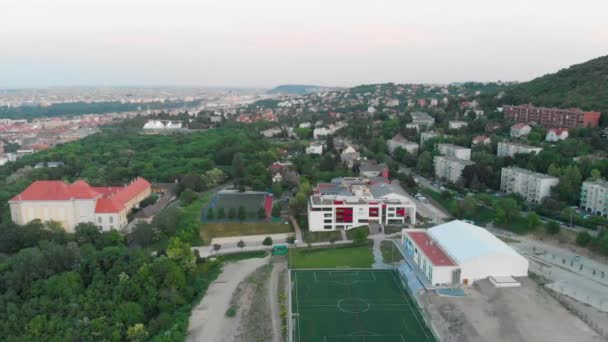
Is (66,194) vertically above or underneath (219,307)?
above

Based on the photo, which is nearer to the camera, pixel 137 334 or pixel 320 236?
pixel 137 334

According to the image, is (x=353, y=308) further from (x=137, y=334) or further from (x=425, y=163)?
(x=425, y=163)

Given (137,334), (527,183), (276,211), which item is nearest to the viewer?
(137,334)

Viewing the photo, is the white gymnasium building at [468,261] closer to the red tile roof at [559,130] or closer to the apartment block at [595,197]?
the apartment block at [595,197]

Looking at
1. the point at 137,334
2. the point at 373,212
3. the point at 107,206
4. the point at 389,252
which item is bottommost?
the point at 137,334

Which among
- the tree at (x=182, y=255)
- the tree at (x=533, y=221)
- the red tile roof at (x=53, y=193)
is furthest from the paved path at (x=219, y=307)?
the tree at (x=533, y=221)

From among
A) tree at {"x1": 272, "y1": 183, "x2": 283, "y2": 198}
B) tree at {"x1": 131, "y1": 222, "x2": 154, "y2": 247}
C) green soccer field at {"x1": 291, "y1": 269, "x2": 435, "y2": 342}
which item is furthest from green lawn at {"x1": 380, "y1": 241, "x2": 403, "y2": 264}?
tree at {"x1": 131, "y1": 222, "x2": 154, "y2": 247}

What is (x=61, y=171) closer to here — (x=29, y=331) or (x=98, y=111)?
(x=29, y=331)

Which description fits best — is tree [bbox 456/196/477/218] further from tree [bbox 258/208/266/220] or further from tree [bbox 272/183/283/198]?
tree [bbox 272/183/283/198]

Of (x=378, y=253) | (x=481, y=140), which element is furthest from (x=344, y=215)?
(x=481, y=140)
